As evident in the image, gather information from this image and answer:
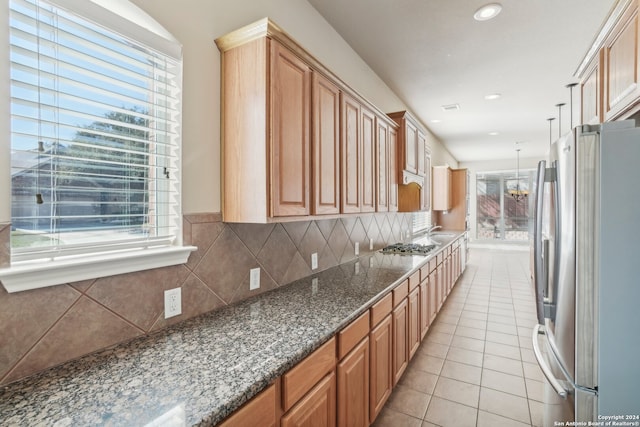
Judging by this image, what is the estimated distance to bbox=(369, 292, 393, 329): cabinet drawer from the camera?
1.77 metres

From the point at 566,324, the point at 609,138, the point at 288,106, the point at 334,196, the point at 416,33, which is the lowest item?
the point at 566,324

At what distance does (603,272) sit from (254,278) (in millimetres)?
1633

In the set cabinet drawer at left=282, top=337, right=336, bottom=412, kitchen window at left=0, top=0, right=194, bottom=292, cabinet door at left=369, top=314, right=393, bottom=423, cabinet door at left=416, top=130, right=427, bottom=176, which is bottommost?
cabinet door at left=369, top=314, right=393, bottom=423

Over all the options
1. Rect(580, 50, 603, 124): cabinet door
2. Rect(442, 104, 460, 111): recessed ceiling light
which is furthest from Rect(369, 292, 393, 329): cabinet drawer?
Rect(442, 104, 460, 111): recessed ceiling light

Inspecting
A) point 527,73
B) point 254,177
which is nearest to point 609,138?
point 254,177

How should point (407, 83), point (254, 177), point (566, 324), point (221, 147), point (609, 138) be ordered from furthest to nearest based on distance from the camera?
1. point (407, 83)
2. point (221, 147)
3. point (254, 177)
4. point (566, 324)
5. point (609, 138)

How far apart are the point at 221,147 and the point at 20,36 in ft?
2.62

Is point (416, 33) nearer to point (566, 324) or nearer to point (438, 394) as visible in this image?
point (566, 324)

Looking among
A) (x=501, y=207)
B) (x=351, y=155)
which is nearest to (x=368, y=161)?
(x=351, y=155)

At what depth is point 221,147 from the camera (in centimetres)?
160

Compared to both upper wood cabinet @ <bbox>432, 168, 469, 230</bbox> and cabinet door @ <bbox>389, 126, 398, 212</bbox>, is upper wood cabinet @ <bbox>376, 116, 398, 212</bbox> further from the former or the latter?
upper wood cabinet @ <bbox>432, 168, 469, 230</bbox>

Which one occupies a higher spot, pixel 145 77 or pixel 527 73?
pixel 527 73

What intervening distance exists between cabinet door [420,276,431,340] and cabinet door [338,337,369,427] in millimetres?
1346

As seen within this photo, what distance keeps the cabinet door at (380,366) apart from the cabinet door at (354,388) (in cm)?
7
